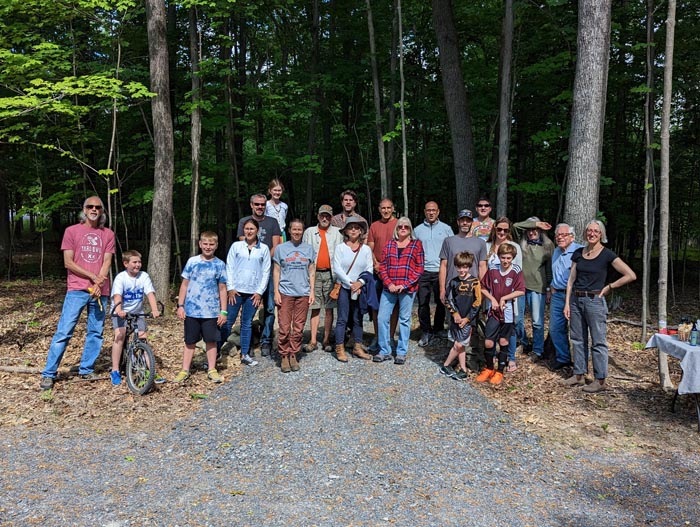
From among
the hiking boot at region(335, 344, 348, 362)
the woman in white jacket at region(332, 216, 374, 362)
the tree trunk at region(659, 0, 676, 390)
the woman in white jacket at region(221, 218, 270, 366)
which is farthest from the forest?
the hiking boot at region(335, 344, 348, 362)

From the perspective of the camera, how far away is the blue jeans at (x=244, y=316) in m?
6.37

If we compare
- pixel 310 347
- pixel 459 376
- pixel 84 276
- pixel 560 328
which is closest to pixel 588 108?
pixel 560 328

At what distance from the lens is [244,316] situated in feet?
21.3

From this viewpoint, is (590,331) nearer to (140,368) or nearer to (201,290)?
(201,290)

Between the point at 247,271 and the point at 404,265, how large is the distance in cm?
211

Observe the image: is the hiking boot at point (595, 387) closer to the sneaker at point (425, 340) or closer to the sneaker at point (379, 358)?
the sneaker at point (425, 340)

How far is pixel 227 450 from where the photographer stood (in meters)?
4.35

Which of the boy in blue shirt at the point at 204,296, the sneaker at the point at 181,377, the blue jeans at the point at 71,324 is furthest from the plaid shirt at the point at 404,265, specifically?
the blue jeans at the point at 71,324

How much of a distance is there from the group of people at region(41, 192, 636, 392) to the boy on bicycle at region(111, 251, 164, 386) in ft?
0.04

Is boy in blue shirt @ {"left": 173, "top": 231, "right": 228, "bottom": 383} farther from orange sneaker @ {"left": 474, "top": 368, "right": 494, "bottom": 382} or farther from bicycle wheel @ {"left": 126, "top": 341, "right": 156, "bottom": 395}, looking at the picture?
orange sneaker @ {"left": 474, "top": 368, "right": 494, "bottom": 382}

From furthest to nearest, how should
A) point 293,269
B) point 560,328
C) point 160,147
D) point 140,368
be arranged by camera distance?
point 160,147 → point 560,328 → point 293,269 → point 140,368

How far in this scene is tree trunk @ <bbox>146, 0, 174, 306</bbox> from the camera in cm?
943

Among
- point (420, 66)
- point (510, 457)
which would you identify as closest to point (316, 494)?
point (510, 457)

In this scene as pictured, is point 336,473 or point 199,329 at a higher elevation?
point 199,329
